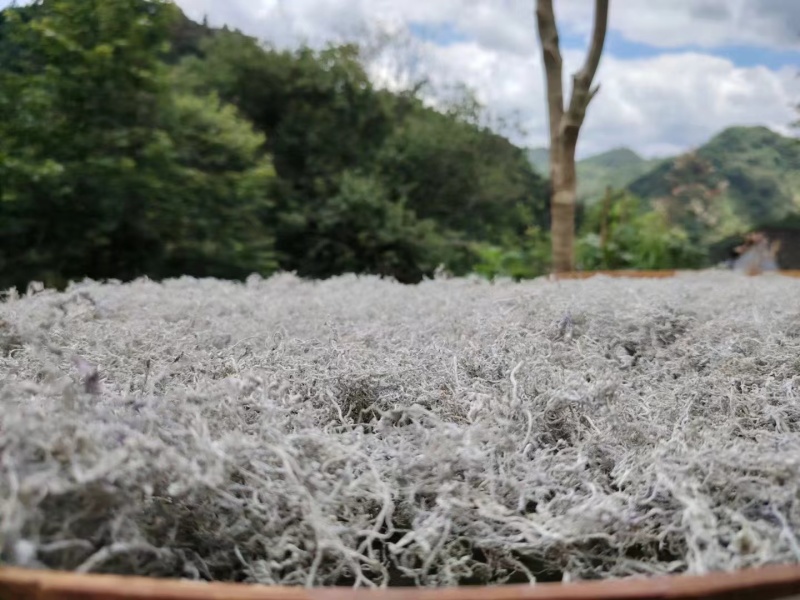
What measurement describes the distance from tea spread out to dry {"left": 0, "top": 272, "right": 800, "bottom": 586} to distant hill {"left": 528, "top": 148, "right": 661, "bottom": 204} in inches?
266

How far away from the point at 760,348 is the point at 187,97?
12.5 feet

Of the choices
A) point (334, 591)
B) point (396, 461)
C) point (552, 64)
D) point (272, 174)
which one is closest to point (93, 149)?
point (272, 174)

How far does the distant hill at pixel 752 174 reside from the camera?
16.9 feet

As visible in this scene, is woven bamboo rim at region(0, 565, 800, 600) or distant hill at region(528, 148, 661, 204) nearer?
woven bamboo rim at region(0, 565, 800, 600)

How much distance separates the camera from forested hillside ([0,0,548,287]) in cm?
271

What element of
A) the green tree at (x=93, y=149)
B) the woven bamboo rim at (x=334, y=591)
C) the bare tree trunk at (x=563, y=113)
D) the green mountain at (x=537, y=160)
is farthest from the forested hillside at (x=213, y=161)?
the woven bamboo rim at (x=334, y=591)

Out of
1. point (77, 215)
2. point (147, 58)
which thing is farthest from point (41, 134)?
point (147, 58)

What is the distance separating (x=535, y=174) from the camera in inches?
316

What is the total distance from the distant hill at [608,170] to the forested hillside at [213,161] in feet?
2.41

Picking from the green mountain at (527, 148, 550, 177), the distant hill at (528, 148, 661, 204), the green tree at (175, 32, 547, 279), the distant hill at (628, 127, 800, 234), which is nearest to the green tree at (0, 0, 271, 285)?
the green tree at (175, 32, 547, 279)

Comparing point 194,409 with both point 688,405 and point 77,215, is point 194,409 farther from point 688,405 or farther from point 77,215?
point 77,215

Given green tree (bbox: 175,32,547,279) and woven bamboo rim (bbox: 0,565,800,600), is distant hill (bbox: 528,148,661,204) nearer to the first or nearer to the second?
green tree (bbox: 175,32,547,279)

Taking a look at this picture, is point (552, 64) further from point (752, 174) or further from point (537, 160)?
point (537, 160)

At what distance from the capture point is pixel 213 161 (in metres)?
3.93
